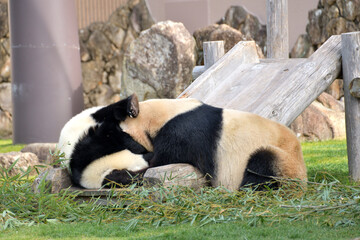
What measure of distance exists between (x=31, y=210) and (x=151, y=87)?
6514 millimetres

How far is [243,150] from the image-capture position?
368cm

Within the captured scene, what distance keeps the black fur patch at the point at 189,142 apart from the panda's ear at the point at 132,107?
224 mm

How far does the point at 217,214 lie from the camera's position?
117 inches

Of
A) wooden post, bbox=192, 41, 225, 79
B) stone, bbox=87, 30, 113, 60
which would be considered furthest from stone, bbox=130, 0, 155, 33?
wooden post, bbox=192, 41, 225, 79

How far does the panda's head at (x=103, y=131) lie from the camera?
12.2 feet

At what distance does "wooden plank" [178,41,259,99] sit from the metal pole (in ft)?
Result: 13.5

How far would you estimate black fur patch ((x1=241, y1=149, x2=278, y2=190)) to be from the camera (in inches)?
143

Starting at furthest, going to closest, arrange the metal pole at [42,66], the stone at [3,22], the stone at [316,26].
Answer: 1. the stone at [3,22]
2. the stone at [316,26]
3. the metal pole at [42,66]

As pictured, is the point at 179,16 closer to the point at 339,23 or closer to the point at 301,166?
the point at 339,23

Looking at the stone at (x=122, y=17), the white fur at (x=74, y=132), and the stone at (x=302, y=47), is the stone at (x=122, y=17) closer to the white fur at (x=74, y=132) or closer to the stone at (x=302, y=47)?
the stone at (x=302, y=47)

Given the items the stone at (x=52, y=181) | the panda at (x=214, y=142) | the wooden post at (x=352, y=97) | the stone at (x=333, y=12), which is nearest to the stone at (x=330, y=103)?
the stone at (x=333, y=12)

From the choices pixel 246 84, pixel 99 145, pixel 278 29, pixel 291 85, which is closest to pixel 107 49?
pixel 278 29

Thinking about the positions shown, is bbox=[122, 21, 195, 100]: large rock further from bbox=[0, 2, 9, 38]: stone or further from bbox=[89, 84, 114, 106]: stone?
bbox=[0, 2, 9, 38]: stone

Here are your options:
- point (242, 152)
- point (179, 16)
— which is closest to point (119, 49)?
point (179, 16)
